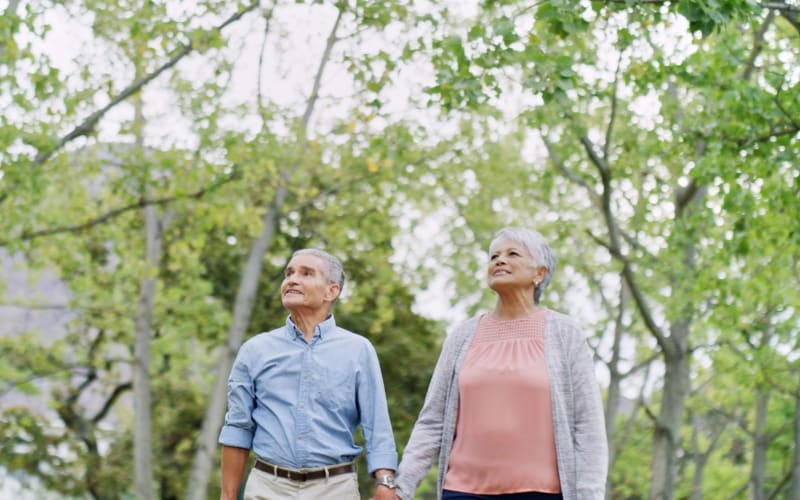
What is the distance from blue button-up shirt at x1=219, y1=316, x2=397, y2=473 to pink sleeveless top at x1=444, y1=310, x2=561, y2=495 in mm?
438

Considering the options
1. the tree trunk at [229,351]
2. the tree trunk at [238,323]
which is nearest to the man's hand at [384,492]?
the tree trunk at [238,323]

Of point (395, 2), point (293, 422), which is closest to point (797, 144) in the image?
point (395, 2)

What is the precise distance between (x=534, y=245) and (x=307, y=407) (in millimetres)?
1198

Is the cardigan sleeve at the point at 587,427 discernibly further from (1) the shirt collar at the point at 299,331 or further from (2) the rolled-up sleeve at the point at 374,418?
(1) the shirt collar at the point at 299,331

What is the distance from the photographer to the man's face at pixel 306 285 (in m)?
5.64

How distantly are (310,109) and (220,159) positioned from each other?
247cm

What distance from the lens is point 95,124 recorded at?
15555 millimetres

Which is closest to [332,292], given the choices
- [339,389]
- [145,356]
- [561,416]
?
[339,389]

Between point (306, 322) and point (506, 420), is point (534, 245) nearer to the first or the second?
point (506, 420)

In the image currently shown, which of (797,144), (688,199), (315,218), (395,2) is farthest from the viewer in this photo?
(315,218)

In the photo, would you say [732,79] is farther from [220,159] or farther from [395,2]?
[220,159]

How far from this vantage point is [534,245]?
5.45 m

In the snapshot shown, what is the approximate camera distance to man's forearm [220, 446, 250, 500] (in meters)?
5.46

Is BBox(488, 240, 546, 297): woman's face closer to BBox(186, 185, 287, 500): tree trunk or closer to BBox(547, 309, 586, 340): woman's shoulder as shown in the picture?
BBox(547, 309, 586, 340): woman's shoulder
